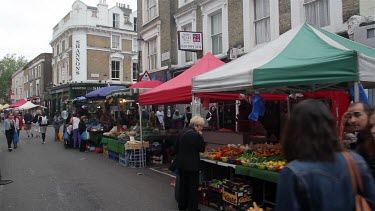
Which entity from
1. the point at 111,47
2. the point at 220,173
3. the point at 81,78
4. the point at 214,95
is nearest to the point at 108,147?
the point at 214,95

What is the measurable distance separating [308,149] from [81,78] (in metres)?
36.2

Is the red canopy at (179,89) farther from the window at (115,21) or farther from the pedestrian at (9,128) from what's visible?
the window at (115,21)

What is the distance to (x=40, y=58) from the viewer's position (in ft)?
162

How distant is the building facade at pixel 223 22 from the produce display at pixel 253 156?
18.0ft

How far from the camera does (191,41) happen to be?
1538cm

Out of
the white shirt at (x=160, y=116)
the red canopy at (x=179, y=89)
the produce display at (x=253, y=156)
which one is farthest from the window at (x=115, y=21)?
the produce display at (x=253, y=156)

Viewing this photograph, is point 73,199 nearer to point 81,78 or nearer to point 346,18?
point 346,18

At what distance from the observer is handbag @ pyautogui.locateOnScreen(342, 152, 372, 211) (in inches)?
75.9

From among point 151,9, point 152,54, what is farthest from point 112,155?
point 151,9

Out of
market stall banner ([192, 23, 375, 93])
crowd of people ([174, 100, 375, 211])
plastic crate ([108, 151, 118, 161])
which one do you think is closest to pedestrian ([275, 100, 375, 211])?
crowd of people ([174, 100, 375, 211])

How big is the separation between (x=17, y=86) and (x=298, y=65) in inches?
2781

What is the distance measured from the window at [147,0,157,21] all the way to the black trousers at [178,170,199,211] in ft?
53.7

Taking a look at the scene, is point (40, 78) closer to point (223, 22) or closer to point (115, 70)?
point (115, 70)

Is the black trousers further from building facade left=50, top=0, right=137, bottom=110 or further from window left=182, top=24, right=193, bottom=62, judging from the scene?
building facade left=50, top=0, right=137, bottom=110
